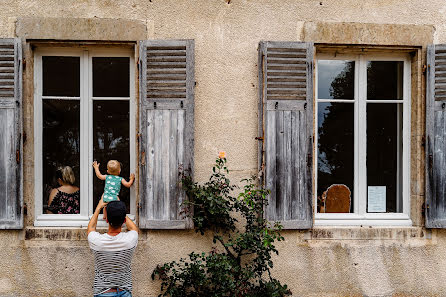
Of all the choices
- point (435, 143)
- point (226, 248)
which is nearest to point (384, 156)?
point (435, 143)

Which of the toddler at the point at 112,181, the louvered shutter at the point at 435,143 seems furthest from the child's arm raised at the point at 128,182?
the louvered shutter at the point at 435,143

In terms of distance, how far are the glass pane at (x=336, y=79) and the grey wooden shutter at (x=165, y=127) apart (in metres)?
Result: 1.51

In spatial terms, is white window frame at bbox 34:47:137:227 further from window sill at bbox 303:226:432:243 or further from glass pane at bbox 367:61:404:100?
glass pane at bbox 367:61:404:100

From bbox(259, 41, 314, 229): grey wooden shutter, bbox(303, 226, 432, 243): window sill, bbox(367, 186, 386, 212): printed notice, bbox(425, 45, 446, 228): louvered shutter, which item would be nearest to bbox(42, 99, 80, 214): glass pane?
bbox(259, 41, 314, 229): grey wooden shutter

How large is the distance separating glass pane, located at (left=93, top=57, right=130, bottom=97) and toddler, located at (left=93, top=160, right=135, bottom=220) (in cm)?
79

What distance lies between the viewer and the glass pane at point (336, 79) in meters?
4.74

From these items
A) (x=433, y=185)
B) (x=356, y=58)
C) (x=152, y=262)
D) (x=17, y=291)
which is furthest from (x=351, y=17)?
(x=17, y=291)

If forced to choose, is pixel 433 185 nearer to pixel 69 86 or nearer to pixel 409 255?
pixel 409 255

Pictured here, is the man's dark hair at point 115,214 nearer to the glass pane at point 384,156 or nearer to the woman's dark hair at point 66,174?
the woman's dark hair at point 66,174

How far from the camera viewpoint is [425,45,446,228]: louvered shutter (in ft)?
14.7

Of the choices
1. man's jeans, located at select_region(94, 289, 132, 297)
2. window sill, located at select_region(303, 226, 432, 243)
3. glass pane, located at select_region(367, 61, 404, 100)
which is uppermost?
glass pane, located at select_region(367, 61, 404, 100)

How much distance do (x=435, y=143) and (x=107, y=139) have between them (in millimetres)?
3576

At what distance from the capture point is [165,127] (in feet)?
14.3

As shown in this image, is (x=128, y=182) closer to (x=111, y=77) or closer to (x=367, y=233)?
(x=111, y=77)
